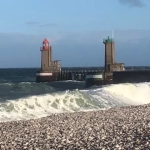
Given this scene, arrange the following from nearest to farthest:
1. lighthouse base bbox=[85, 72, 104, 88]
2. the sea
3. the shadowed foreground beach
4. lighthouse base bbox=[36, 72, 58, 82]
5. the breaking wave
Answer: the shadowed foreground beach
the breaking wave
the sea
lighthouse base bbox=[85, 72, 104, 88]
lighthouse base bbox=[36, 72, 58, 82]

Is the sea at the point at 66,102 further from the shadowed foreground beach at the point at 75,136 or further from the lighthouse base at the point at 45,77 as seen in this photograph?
the lighthouse base at the point at 45,77

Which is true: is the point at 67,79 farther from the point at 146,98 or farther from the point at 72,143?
the point at 72,143

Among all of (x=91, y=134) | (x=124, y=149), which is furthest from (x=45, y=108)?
(x=124, y=149)

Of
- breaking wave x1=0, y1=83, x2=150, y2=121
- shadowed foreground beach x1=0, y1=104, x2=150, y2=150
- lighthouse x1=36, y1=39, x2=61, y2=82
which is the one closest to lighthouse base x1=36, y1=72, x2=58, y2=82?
lighthouse x1=36, y1=39, x2=61, y2=82

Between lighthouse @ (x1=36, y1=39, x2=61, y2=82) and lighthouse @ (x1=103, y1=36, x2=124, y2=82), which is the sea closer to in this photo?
lighthouse @ (x1=103, y1=36, x2=124, y2=82)

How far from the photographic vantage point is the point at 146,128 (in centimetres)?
1088

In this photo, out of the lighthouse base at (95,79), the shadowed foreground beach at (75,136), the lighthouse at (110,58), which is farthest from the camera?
the lighthouse at (110,58)

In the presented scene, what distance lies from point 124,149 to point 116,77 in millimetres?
34551

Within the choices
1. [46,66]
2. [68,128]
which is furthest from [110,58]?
[68,128]

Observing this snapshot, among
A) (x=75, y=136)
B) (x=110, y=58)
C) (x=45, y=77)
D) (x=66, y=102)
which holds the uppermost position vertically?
(x=110, y=58)

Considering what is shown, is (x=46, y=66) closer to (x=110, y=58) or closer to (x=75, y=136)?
(x=110, y=58)

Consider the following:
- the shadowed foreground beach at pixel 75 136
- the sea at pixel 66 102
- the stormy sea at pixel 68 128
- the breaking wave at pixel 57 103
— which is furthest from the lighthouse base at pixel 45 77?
the shadowed foreground beach at pixel 75 136

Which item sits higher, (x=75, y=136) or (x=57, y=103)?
(x=75, y=136)

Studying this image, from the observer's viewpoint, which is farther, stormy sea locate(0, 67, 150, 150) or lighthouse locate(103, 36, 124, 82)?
lighthouse locate(103, 36, 124, 82)
